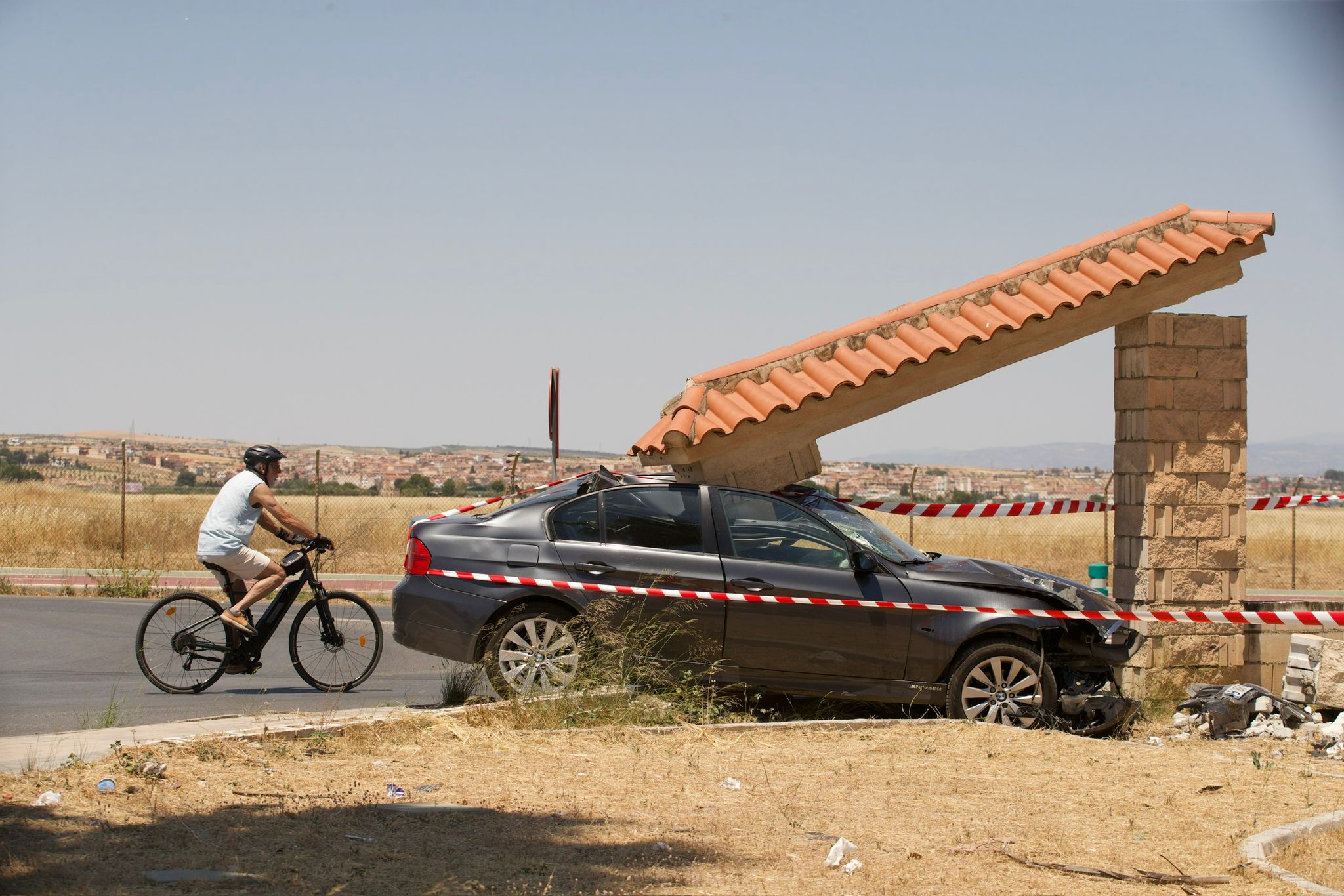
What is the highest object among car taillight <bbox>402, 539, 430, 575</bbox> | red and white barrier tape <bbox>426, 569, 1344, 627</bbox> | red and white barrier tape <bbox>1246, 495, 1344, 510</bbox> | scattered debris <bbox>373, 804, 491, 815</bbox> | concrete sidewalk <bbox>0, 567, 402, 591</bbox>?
red and white barrier tape <bbox>1246, 495, 1344, 510</bbox>

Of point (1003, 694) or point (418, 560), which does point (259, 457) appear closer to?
point (418, 560)

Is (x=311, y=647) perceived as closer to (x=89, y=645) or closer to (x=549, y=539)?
(x=549, y=539)

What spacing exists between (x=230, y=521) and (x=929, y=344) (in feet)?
17.9

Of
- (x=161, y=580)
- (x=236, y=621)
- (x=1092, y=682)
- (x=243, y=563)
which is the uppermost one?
(x=243, y=563)

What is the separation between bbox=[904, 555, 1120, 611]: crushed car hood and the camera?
8883 mm

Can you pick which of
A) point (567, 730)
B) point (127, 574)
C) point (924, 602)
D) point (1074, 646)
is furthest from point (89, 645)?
point (1074, 646)

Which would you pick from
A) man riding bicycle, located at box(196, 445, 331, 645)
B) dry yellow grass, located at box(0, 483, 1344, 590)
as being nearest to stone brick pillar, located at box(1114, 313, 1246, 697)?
man riding bicycle, located at box(196, 445, 331, 645)

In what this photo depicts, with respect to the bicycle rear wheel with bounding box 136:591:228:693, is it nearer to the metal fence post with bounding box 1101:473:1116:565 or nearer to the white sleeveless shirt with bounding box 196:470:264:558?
the white sleeveless shirt with bounding box 196:470:264:558

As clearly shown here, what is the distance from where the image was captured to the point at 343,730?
25.2ft

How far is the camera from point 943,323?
10.2 metres

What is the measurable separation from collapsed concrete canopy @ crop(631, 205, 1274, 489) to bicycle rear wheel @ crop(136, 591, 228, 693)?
350 centimetres

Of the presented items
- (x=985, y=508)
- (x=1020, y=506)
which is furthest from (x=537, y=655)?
(x=1020, y=506)

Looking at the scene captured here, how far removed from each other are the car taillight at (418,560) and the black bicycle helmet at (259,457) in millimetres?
1554

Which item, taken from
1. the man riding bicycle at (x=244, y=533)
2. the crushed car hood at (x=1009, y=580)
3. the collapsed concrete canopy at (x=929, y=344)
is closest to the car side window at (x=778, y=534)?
the crushed car hood at (x=1009, y=580)
